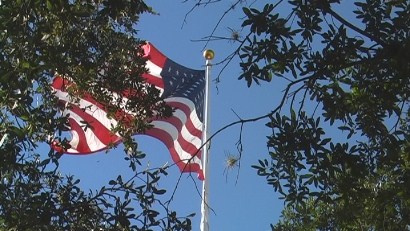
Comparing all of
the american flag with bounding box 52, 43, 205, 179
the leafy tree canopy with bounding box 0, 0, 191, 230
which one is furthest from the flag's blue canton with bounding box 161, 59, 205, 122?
the leafy tree canopy with bounding box 0, 0, 191, 230

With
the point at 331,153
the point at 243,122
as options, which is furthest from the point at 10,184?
the point at 331,153

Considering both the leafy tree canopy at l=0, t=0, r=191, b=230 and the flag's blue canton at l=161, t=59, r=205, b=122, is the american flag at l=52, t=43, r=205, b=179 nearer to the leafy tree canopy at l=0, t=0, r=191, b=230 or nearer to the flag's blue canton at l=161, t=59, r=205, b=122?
the flag's blue canton at l=161, t=59, r=205, b=122

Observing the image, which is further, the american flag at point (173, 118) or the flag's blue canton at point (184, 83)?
the flag's blue canton at point (184, 83)

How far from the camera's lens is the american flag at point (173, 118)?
10172mm

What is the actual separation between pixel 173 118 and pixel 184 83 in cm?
167

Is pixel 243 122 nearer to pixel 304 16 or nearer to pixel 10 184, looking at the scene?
pixel 304 16

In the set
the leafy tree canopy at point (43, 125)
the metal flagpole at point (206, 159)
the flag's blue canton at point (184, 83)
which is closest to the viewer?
the leafy tree canopy at point (43, 125)

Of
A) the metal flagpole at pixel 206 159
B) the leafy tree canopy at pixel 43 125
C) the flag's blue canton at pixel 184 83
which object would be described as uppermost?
the flag's blue canton at pixel 184 83

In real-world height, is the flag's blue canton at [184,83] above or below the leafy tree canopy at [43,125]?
above

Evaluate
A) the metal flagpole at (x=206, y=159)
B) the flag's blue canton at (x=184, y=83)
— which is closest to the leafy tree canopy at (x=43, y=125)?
the metal flagpole at (x=206, y=159)

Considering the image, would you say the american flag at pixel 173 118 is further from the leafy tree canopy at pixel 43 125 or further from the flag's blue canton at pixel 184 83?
the leafy tree canopy at pixel 43 125

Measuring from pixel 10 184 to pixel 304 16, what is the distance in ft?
7.06

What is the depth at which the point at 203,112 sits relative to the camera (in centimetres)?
1273

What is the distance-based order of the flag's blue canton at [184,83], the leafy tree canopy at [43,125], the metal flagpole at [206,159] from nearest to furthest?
1. the leafy tree canopy at [43,125]
2. the metal flagpole at [206,159]
3. the flag's blue canton at [184,83]
